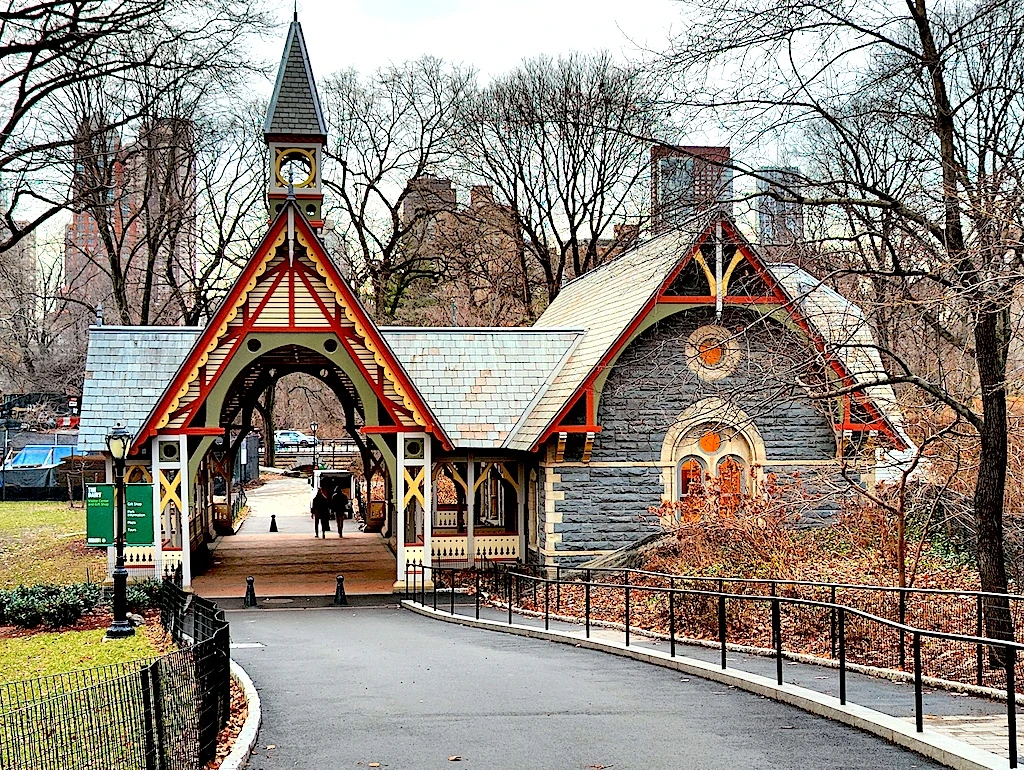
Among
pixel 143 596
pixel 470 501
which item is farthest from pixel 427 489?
pixel 143 596

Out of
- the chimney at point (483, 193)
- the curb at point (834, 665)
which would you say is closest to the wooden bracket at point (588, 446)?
the curb at point (834, 665)

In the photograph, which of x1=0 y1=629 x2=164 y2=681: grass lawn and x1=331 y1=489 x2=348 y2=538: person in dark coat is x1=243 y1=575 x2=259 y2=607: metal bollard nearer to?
x1=0 y1=629 x2=164 y2=681: grass lawn

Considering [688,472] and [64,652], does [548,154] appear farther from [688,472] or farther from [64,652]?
[64,652]

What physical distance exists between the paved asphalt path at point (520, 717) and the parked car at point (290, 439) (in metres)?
57.0

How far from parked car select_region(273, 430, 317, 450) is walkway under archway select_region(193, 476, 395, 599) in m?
33.0

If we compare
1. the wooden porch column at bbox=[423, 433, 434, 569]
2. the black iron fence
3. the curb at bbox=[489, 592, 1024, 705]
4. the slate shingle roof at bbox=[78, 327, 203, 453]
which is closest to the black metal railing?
the curb at bbox=[489, 592, 1024, 705]

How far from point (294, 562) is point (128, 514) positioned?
5.89 meters

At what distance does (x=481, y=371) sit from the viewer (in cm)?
2591

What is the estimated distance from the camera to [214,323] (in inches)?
870

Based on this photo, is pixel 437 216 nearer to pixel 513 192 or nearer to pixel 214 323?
pixel 513 192

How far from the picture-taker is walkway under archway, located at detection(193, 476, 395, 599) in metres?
24.2

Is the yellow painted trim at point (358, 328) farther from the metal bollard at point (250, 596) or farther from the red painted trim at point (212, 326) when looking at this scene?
the metal bollard at point (250, 596)

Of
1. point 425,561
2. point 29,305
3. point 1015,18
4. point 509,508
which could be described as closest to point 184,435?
point 425,561

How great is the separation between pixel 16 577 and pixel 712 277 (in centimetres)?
1683
